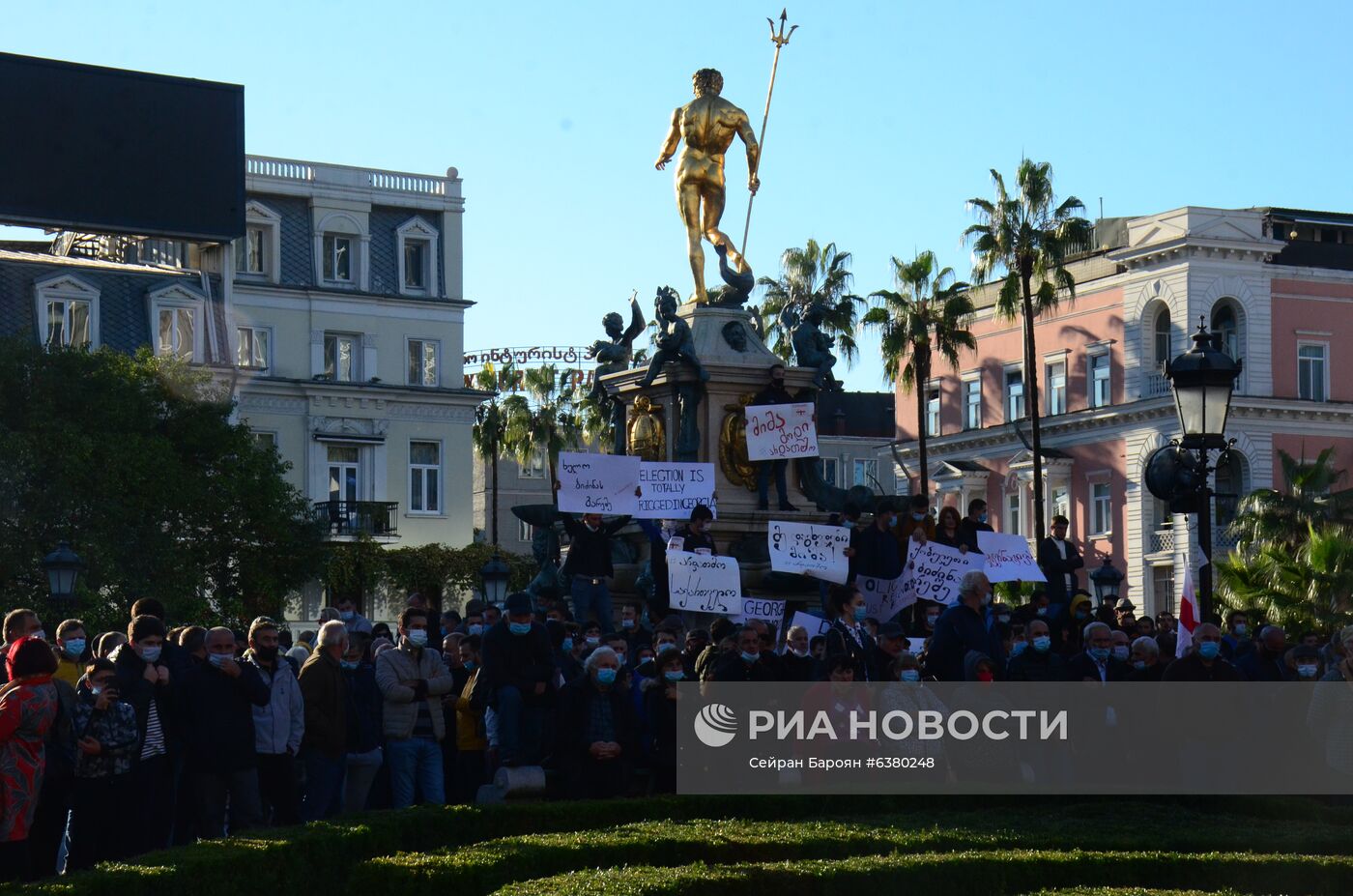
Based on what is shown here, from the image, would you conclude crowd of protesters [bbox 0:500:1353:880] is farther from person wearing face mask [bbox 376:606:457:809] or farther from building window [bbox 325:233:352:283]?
building window [bbox 325:233:352:283]

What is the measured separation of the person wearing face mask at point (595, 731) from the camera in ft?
52.3

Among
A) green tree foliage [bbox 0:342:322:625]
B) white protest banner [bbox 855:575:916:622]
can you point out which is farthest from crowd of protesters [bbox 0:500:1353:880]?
green tree foliage [bbox 0:342:322:625]

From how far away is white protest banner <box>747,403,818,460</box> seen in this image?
23.3 metres

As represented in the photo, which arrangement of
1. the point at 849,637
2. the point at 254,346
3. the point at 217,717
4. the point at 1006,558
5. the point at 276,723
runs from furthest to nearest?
the point at 254,346, the point at 1006,558, the point at 849,637, the point at 276,723, the point at 217,717

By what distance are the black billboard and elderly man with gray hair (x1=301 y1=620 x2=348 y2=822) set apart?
35.4 metres

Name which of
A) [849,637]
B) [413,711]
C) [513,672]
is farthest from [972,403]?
[413,711]

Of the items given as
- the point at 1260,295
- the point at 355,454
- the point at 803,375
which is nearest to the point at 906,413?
the point at 1260,295

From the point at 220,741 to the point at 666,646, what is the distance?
368 centimetres

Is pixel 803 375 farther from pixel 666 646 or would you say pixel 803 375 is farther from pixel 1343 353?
pixel 1343 353

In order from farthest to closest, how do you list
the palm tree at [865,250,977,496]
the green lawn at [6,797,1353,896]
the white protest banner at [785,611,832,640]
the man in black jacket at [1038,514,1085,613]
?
1. the palm tree at [865,250,977,496]
2. the man in black jacket at [1038,514,1085,613]
3. the white protest banner at [785,611,832,640]
4. the green lawn at [6,797,1353,896]

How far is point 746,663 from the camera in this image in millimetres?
16016

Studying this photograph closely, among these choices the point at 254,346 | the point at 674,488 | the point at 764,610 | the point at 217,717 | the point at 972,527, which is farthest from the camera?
the point at 254,346

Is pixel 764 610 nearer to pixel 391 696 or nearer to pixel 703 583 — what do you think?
pixel 703 583

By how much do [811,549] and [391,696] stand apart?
6.11 m
